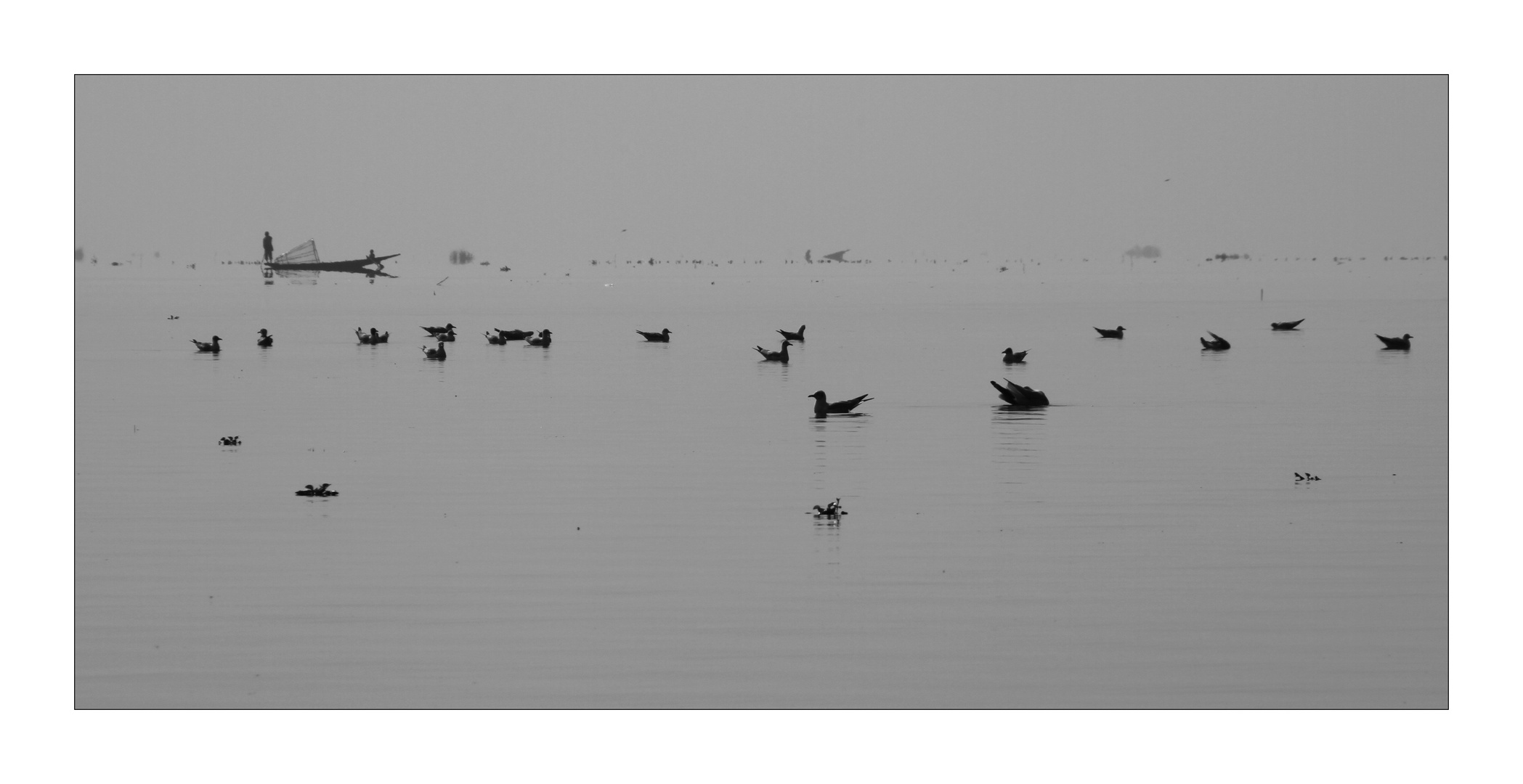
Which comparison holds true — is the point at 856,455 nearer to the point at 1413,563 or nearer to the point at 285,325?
the point at 1413,563

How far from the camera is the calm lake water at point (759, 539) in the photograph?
530 inches

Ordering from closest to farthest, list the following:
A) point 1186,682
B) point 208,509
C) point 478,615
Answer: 1. point 1186,682
2. point 478,615
3. point 208,509

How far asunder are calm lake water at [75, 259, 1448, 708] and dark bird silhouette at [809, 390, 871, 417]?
0.28m

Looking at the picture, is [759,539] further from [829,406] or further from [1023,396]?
[1023,396]

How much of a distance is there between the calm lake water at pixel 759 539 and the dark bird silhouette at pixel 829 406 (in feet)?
0.93

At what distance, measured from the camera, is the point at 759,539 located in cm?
1753

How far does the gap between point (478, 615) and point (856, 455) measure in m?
9.28

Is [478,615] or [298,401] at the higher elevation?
[298,401]

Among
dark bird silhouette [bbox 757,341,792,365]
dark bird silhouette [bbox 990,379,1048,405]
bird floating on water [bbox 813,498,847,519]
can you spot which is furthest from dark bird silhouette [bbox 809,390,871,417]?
dark bird silhouette [bbox 757,341,792,365]

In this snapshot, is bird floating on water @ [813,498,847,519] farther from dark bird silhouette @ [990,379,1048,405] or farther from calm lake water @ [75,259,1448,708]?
dark bird silhouette @ [990,379,1048,405]

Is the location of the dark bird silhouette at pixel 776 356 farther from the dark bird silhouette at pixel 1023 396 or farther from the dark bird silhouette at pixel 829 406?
the dark bird silhouette at pixel 829 406

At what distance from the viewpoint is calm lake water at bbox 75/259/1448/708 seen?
44.1 ft

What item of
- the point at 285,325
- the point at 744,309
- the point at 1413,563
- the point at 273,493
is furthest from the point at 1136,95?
the point at 744,309

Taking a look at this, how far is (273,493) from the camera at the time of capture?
2048 centimetres
